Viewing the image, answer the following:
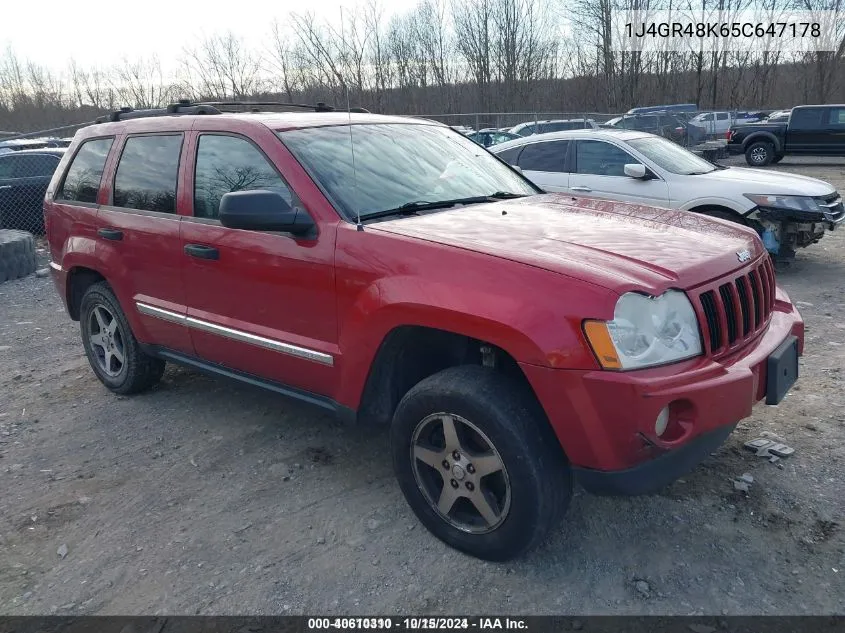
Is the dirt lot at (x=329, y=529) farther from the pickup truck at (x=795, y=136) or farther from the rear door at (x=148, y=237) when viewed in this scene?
the pickup truck at (x=795, y=136)

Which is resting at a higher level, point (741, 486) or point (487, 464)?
point (487, 464)

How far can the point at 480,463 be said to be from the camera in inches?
108

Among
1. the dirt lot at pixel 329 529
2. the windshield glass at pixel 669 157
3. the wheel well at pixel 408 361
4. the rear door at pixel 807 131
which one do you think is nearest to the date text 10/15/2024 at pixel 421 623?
the dirt lot at pixel 329 529

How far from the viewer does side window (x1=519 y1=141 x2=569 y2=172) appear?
8.66 meters

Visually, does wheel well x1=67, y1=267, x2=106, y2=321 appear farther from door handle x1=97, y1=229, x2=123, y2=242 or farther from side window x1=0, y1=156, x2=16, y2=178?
side window x1=0, y1=156, x2=16, y2=178

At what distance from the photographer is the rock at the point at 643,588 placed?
266 cm

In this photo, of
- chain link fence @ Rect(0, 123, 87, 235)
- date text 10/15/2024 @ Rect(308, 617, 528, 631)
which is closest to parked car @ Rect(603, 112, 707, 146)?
chain link fence @ Rect(0, 123, 87, 235)

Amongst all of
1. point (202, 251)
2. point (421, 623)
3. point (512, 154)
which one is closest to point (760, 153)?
point (512, 154)

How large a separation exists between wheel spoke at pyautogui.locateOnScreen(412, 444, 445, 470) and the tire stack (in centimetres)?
787

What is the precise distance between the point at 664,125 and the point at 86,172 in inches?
797

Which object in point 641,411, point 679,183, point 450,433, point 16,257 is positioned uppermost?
point 679,183

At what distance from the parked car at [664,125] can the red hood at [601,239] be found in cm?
1790

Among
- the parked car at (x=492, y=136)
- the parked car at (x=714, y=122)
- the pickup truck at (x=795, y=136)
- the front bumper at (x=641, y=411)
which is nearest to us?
the front bumper at (x=641, y=411)

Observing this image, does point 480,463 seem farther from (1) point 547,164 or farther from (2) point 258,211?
(1) point 547,164
